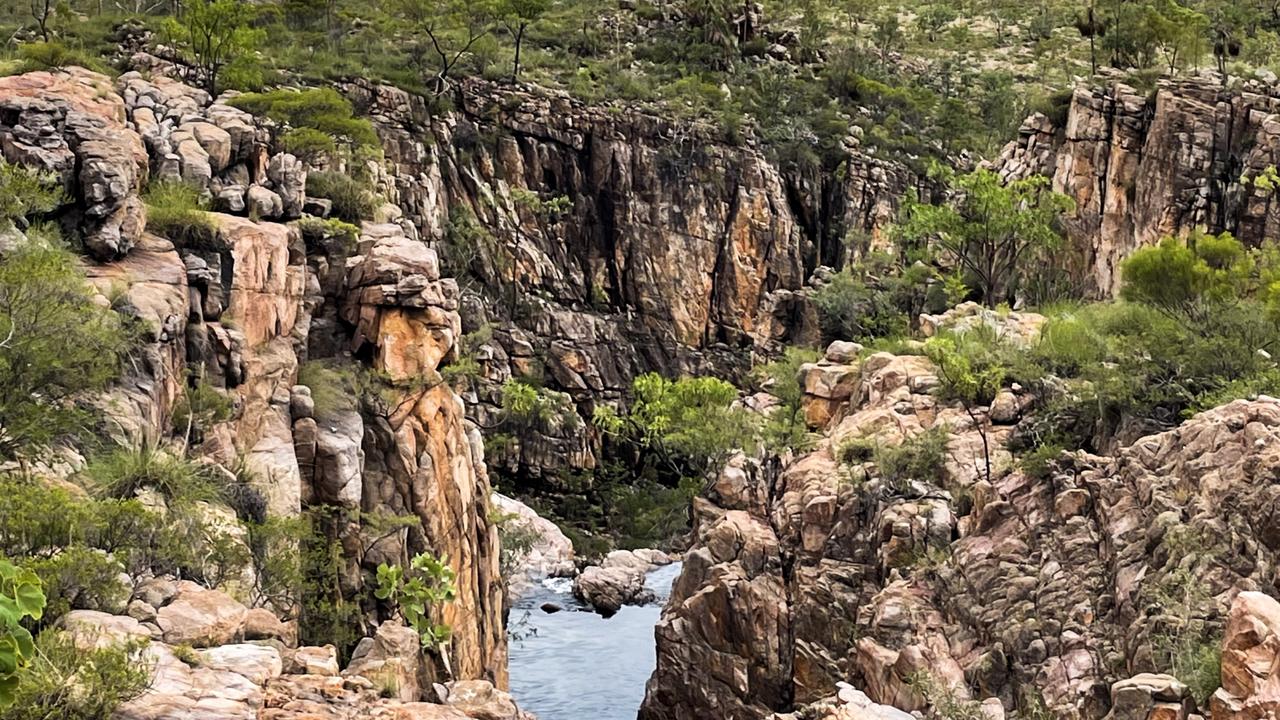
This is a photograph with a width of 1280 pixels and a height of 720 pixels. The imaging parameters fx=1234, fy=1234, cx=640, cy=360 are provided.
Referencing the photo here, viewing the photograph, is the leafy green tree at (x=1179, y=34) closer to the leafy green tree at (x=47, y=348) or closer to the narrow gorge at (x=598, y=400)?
the narrow gorge at (x=598, y=400)

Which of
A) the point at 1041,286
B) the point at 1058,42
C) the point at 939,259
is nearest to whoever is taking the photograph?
the point at 1041,286

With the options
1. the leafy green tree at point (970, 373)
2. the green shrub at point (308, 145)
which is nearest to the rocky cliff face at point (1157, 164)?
the leafy green tree at point (970, 373)

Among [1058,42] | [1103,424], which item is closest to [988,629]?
[1103,424]

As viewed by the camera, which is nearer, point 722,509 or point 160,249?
point 160,249

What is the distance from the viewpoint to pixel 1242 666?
14.6 m

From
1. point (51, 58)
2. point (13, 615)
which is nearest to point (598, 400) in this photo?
point (51, 58)

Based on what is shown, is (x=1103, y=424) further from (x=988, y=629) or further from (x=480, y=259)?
(x=480, y=259)

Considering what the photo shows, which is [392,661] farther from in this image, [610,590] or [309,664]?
[610,590]

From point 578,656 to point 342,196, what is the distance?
19428 millimetres

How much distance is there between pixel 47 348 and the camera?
17516 mm

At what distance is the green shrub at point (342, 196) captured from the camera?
3050 centimetres

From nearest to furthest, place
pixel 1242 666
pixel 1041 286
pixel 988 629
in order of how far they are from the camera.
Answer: pixel 1242 666
pixel 988 629
pixel 1041 286

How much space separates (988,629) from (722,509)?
11.2 meters

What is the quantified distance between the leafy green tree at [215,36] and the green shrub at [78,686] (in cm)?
3270
